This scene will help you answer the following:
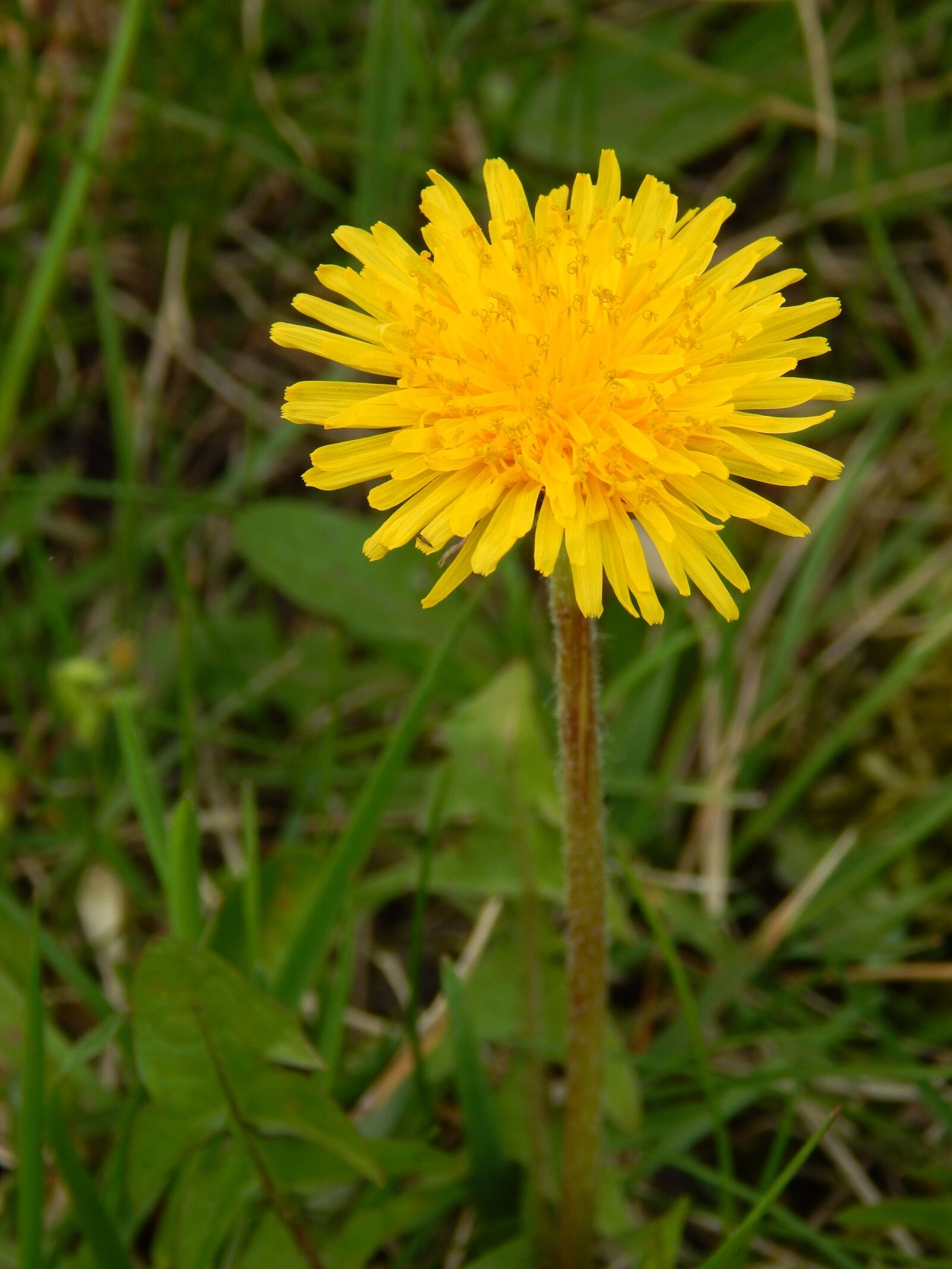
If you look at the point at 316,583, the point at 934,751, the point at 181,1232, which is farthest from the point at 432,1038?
the point at 934,751

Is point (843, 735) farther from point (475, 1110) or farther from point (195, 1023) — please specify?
point (195, 1023)

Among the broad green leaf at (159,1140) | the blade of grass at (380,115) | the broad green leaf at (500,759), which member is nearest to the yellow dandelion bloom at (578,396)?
the broad green leaf at (500,759)

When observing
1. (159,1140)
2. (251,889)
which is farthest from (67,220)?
(159,1140)

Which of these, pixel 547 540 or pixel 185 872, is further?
pixel 185 872

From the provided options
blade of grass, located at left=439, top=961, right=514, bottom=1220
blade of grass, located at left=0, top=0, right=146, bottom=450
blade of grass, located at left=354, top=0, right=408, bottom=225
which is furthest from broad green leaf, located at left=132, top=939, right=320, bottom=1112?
blade of grass, located at left=354, top=0, right=408, bottom=225

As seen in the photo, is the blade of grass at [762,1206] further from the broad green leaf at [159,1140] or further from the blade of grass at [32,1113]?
the blade of grass at [32,1113]

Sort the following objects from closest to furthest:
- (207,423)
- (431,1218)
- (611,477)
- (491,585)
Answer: (611,477) < (431,1218) < (491,585) < (207,423)

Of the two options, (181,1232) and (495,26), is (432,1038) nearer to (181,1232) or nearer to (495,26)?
(181,1232)
